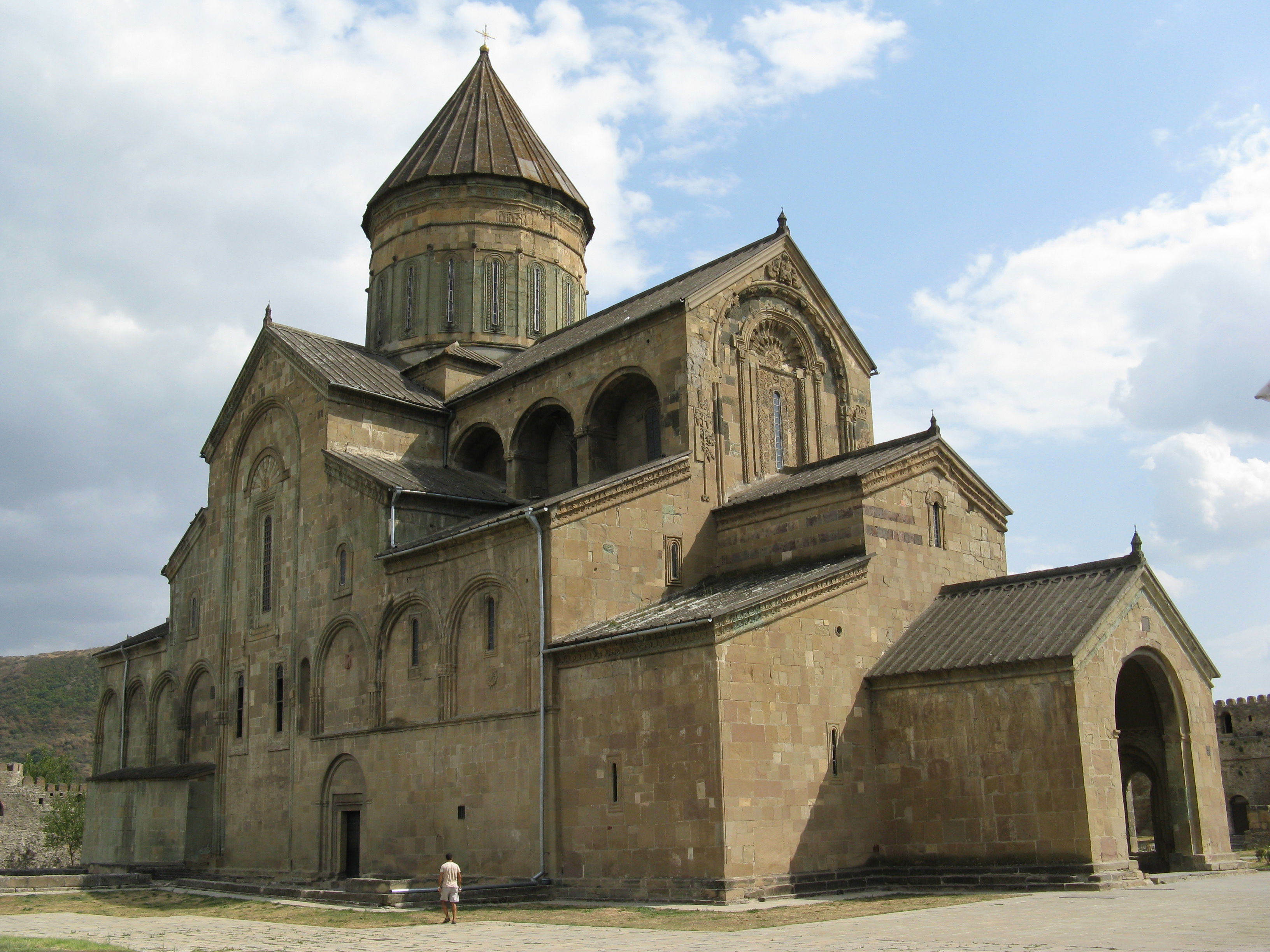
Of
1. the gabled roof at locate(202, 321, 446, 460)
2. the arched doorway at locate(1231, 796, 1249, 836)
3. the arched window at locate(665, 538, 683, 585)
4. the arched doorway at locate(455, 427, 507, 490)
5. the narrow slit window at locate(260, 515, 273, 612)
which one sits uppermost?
the gabled roof at locate(202, 321, 446, 460)

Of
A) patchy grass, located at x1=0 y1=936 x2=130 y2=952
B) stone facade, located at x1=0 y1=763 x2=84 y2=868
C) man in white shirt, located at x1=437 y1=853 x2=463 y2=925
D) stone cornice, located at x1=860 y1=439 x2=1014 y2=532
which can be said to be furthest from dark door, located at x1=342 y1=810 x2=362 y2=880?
stone facade, located at x1=0 y1=763 x2=84 y2=868

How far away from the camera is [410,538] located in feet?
77.0

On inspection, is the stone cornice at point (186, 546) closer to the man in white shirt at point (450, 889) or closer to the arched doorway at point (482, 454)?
the arched doorway at point (482, 454)

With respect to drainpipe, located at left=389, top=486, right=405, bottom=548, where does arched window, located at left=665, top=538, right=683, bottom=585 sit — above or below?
below

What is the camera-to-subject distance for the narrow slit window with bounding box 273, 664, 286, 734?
83.7 ft

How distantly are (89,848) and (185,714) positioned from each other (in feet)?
14.1

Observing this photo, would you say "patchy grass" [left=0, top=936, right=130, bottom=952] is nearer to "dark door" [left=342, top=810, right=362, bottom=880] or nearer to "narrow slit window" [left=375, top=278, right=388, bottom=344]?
"dark door" [left=342, top=810, right=362, bottom=880]

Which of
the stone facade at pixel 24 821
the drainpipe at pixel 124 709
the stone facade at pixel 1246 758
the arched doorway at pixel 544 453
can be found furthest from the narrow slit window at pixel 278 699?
the stone facade at pixel 1246 758

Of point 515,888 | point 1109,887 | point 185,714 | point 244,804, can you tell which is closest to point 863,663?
point 1109,887

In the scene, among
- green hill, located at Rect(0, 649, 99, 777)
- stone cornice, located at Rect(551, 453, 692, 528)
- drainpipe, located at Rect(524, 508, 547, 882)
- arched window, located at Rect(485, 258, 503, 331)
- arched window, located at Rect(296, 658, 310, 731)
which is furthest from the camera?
green hill, located at Rect(0, 649, 99, 777)

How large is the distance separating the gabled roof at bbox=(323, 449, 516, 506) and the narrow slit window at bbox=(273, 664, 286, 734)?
4.94 m

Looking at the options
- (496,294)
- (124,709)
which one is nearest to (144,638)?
(124,709)

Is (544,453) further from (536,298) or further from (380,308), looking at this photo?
(380,308)

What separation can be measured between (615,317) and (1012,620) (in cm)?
1180
